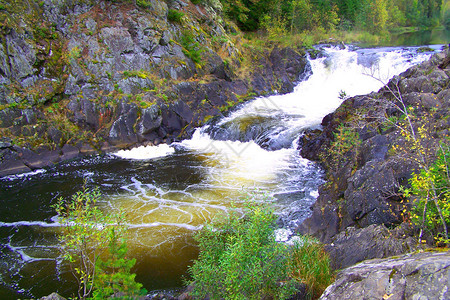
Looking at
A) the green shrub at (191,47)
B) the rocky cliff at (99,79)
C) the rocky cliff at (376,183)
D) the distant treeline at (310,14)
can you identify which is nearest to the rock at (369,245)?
the rocky cliff at (376,183)

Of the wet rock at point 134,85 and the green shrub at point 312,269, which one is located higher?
the wet rock at point 134,85

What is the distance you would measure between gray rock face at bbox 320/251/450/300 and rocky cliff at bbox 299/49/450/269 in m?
1.91

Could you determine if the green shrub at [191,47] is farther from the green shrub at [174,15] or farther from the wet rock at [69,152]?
the wet rock at [69,152]

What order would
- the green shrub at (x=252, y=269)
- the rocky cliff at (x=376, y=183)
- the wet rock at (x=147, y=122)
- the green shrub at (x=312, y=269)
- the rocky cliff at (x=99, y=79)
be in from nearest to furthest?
the green shrub at (x=252, y=269) → the green shrub at (x=312, y=269) → the rocky cliff at (x=376, y=183) → the rocky cliff at (x=99, y=79) → the wet rock at (x=147, y=122)

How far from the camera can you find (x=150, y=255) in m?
9.26

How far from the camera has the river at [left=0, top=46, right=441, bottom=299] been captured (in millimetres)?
8852

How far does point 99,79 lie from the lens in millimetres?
19250

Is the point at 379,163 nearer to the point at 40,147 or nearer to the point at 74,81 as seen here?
the point at 40,147

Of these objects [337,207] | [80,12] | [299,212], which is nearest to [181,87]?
[80,12]

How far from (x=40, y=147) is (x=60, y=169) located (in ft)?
6.48

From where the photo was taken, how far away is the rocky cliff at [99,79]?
54.7 ft

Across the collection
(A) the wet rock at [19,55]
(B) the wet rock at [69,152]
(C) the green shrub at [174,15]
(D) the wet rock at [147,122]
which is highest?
(C) the green shrub at [174,15]

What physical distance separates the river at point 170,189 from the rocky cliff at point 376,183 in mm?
1505

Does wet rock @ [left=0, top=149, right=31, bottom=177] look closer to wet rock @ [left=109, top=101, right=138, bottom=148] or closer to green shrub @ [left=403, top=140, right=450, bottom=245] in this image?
wet rock @ [left=109, top=101, right=138, bottom=148]
